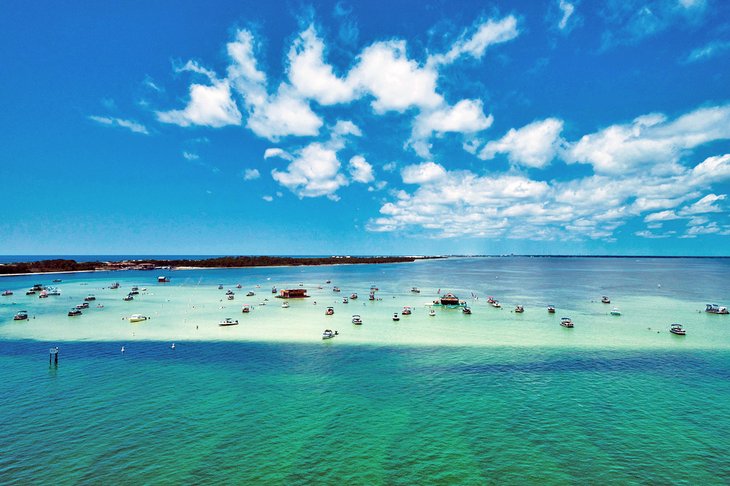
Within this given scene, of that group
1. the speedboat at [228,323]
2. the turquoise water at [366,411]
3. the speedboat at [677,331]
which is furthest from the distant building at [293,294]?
the speedboat at [677,331]

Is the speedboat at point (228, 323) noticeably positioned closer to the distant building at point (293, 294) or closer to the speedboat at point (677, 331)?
the distant building at point (293, 294)

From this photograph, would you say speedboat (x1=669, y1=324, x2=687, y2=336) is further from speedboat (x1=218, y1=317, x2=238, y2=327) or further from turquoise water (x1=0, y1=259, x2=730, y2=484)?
speedboat (x1=218, y1=317, x2=238, y2=327)

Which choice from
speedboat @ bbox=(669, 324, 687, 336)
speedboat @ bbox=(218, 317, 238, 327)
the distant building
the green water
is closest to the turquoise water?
the green water

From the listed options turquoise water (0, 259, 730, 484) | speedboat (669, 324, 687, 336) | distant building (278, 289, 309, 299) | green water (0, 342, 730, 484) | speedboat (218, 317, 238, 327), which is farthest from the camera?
distant building (278, 289, 309, 299)

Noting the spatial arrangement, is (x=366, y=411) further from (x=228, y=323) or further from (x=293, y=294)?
(x=293, y=294)

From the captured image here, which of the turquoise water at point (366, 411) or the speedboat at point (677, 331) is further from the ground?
the speedboat at point (677, 331)

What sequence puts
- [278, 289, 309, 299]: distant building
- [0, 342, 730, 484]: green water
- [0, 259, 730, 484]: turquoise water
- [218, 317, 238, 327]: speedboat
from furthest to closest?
1. [278, 289, 309, 299]: distant building
2. [218, 317, 238, 327]: speedboat
3. [0, 259, 730, 484]: turquoise water
4. [0, 342, 730, 484]: green water

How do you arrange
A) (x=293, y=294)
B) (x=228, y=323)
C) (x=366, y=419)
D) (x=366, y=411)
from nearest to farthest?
(x=366, y=419)
(x=366, y=411)
(x=228, y=323)
(x=293, y=294)

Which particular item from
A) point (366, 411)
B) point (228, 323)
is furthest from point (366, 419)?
point (228, 323)

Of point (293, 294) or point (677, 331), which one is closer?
point (677, 331)
